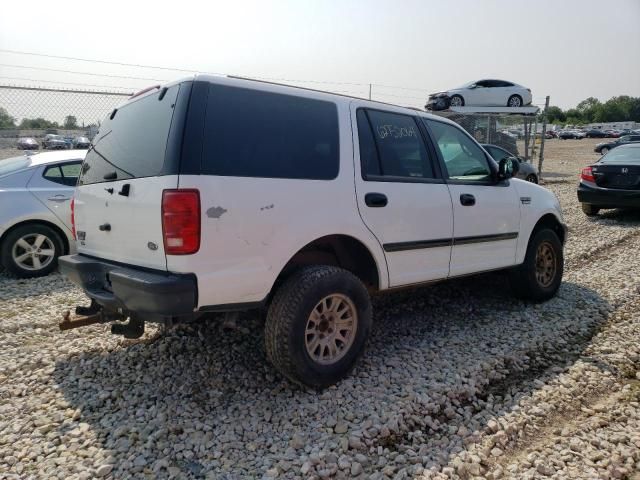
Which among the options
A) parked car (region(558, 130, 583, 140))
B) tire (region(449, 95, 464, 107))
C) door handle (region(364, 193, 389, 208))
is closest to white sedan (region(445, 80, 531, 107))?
tire (region(449, 95, 464, 107))

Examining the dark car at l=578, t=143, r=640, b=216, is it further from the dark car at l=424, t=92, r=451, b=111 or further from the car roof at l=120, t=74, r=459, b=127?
the dark car at l=424, t=92, r=451, b=111

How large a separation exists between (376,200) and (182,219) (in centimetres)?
137

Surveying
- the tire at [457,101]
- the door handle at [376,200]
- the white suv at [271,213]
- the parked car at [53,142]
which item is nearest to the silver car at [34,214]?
the white suv at [271,213]

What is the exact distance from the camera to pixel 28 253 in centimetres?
580

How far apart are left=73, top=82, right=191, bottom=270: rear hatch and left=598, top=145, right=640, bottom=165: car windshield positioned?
9.68 metres

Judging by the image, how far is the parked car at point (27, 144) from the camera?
→ 9094 millimetres

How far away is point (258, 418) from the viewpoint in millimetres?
2920

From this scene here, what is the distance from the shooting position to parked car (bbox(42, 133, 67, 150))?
964cm

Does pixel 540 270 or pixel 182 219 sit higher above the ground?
pixel 182 219

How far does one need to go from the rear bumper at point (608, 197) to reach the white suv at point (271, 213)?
6.98 m

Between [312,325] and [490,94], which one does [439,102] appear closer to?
[490,94]

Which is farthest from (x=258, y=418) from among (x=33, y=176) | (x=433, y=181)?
(x=33, y=176)

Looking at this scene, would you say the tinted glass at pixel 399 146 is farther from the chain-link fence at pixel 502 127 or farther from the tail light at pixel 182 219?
the chain-link fence at pixel 502 127

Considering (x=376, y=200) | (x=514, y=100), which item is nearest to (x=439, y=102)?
(x=514, y=100)
